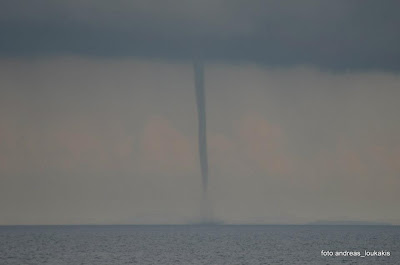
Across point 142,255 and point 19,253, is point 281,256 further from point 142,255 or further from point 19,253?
point 19,253

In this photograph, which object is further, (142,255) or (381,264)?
(142,255)

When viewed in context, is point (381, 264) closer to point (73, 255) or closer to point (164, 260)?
point (164, 260)

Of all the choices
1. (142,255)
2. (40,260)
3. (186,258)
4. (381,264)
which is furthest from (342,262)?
(40,260)

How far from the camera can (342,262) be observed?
410ft

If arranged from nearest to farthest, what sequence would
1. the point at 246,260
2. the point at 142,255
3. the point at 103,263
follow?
the point at 103,263, the point at 246,260, the point at 142,255

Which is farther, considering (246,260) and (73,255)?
(73,255)

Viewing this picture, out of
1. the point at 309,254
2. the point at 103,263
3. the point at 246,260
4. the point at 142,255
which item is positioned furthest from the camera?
the point at 309,254

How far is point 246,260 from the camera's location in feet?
434

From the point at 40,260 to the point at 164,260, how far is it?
69.2 feet

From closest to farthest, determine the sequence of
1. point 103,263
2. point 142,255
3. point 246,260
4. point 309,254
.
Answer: point 103,263, point 246,260, point 142,255, point 309,254

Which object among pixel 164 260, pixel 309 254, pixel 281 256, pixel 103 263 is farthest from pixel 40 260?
pixel 309 254

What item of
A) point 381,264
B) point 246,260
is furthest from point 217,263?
point 381,264

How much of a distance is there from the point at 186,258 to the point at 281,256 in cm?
1994

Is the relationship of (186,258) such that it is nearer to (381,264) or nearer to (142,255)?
(142,255)
